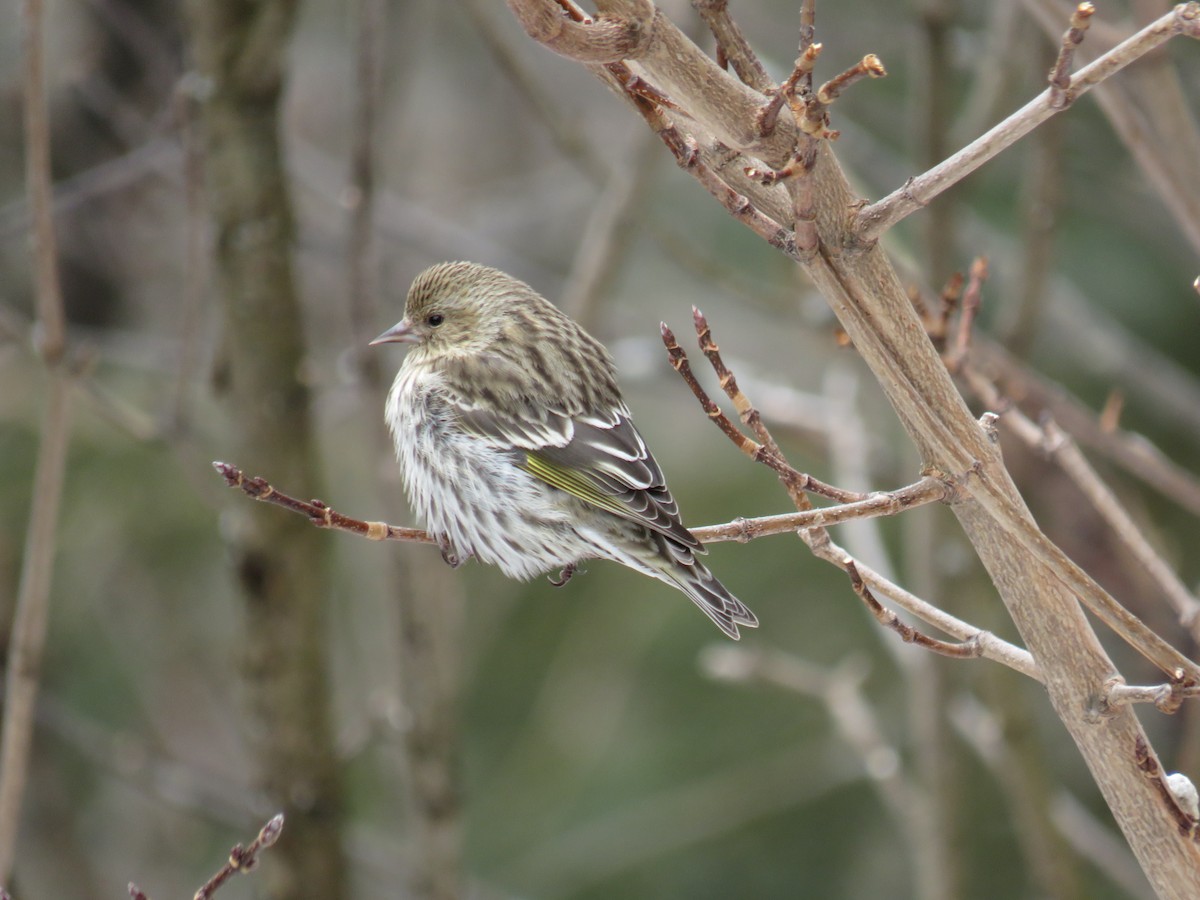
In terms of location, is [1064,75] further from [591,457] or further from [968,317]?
[591,457]

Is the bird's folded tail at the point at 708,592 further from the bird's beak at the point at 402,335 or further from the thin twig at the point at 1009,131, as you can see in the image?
the thin twig at the point at 1009,131

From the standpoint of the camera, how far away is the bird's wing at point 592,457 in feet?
12.5

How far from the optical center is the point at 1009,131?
6.35 ft

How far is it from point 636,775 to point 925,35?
436 cm

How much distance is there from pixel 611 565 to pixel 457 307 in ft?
12.3

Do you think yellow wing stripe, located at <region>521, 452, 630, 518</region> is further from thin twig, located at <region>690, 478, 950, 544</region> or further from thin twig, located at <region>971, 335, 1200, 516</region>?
thin twig, located at <region>690, 478, 950, 544</region>

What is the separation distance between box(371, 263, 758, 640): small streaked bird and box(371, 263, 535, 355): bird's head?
0.01 meters

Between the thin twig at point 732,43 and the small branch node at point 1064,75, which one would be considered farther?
the thin twig at point 732,43

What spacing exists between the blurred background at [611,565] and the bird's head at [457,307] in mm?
191

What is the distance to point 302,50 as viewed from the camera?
32.2ft

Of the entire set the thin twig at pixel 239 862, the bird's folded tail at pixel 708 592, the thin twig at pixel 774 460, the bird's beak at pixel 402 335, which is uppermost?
the bird's beak at pixel 402 335

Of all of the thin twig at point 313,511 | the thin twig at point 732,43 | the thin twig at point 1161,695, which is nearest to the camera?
the thin twig at point 732,43

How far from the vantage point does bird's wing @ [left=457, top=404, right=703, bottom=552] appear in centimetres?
381

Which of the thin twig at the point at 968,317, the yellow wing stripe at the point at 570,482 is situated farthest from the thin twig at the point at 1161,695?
the yellow wing stripe at the point at 570,482
